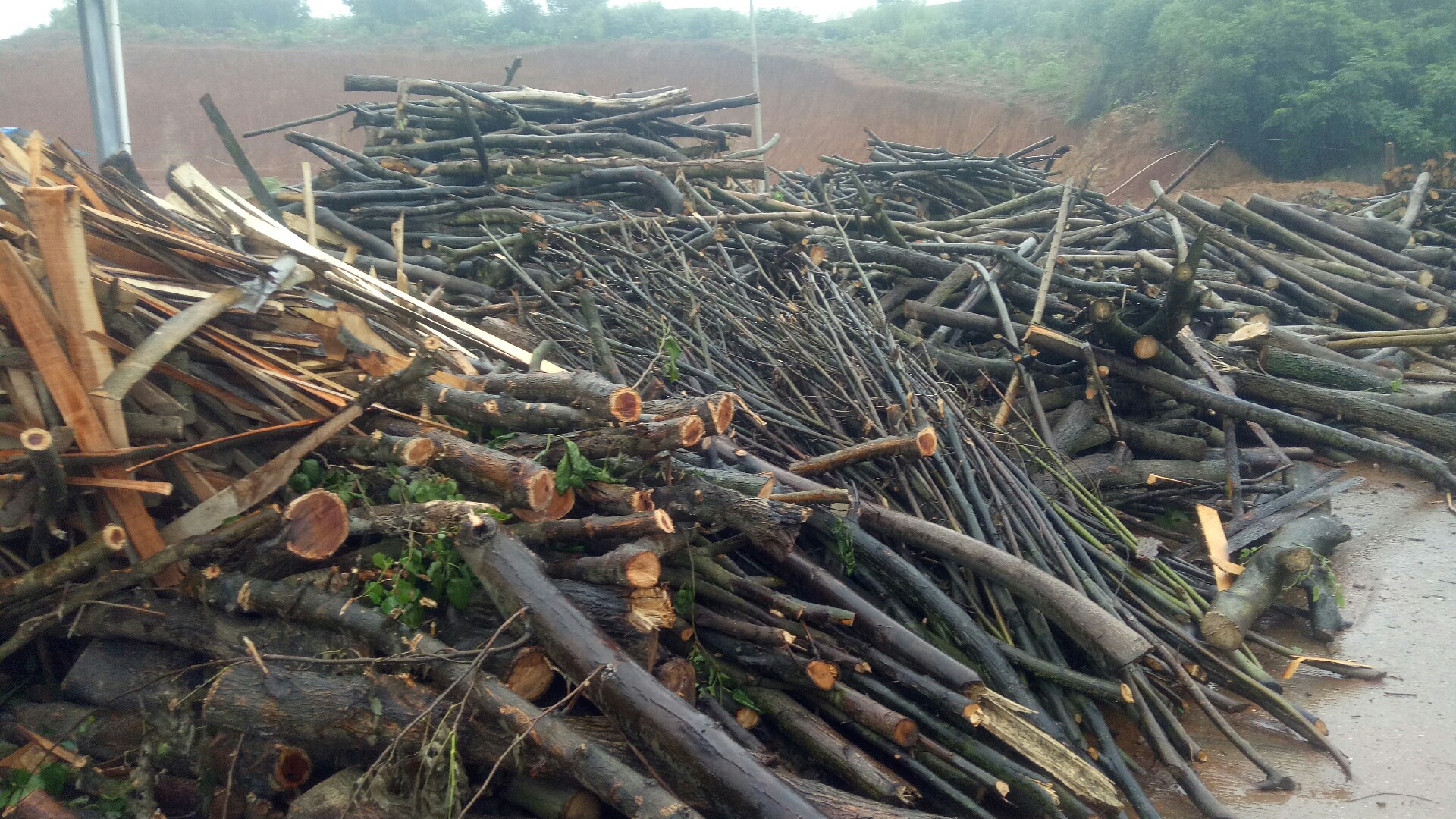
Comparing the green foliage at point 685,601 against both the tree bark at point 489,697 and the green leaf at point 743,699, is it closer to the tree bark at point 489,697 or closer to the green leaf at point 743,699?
the green leaf at point 743,699

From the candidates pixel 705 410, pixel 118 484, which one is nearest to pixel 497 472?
pixel 705 410

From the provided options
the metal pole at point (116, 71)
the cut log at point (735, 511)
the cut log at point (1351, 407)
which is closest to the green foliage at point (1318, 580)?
the cut log at point (1351, 407)

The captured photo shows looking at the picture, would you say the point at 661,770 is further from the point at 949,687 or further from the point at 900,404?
the point at 900,404

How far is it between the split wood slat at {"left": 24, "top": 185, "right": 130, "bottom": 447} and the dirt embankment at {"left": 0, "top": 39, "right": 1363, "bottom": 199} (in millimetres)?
22851

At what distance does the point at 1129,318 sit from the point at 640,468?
4397 mm

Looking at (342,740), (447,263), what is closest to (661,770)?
(342,740)

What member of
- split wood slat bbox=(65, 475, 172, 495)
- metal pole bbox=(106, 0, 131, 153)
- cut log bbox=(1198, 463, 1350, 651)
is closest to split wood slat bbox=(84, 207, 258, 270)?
split wood slat bbox=(65, 475, 172, 495)

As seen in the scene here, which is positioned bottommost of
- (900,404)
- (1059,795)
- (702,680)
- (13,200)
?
(1059,795)

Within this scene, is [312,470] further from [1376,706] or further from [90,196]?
[1376,706]

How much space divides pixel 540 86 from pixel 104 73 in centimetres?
2143

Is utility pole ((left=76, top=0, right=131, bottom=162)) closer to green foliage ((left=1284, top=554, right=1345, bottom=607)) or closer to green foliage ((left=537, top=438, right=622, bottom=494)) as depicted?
green foliage ((left=537, top=438, right=622, bottom=494))

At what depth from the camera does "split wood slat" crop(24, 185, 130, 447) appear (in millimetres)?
3164

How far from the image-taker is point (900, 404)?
4871 mm

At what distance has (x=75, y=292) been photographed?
128 inches
